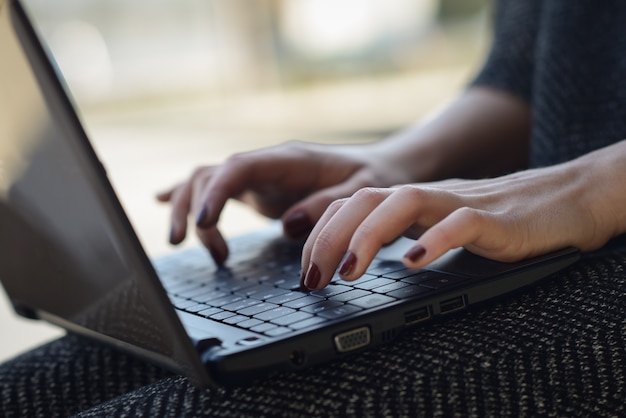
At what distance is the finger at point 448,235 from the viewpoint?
49 centimetres

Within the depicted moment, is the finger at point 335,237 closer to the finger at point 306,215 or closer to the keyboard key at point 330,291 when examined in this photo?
the keyboard key at point 330,291

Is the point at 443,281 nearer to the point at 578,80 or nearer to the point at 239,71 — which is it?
the point at 578,80

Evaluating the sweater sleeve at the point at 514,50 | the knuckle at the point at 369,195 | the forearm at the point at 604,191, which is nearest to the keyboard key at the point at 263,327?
the knuckle at the point at 369,195

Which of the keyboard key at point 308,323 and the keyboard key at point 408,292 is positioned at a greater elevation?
the keyboard key at point 308,323

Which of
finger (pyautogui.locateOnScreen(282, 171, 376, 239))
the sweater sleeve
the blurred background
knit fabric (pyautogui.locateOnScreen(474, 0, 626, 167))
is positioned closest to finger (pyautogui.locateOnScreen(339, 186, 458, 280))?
finger (pyautogui.locateOnScreen(282, 171, 376, 239))

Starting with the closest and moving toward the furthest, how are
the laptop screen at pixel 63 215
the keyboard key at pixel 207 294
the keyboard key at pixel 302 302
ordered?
1. the laptop screen at pixel 63 215
2. the keyboard key at pixel 302 302
3. the keyboard key at pixel 207 294

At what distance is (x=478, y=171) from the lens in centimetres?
101

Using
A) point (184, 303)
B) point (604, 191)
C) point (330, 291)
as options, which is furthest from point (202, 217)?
point (604, 191)

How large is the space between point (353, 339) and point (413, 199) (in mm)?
103

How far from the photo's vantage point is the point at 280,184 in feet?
2.75

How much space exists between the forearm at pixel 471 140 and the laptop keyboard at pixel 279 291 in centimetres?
25

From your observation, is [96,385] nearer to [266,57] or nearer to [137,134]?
[266,57]


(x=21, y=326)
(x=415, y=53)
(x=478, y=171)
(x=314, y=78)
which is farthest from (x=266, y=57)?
(x=478, y=171)

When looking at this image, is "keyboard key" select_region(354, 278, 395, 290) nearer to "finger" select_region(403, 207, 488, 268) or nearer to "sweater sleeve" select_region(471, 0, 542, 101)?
"finger" select_region(403, 207, 488, 268)
